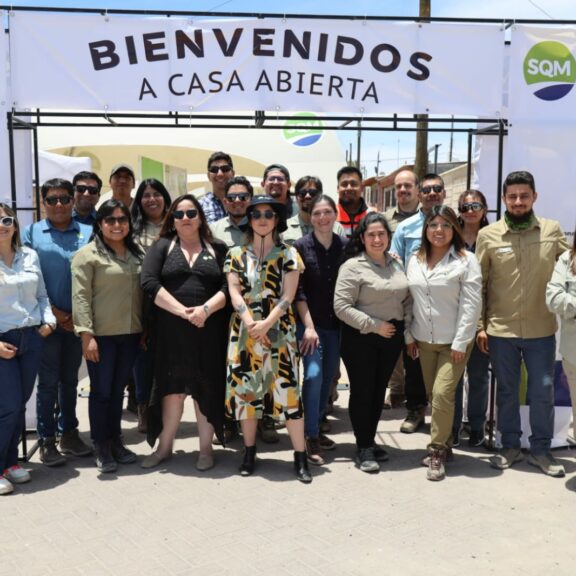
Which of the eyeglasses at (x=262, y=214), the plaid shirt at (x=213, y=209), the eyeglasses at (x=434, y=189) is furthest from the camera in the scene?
the plaid shirt at (x=213, y=209)

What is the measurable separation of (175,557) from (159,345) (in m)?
1.61

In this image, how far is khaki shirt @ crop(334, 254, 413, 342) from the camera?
4.46 metres

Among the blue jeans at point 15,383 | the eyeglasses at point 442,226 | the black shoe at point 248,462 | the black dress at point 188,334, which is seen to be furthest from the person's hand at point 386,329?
the blue jeans at point 15,383

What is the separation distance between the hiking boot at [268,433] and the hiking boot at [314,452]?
0.50m

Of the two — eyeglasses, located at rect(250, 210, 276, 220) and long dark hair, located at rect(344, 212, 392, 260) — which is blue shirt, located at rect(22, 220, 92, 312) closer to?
eyeglasses, located at rect(250, 210, 276, 220)

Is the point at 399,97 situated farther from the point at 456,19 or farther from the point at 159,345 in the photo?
the point at 159,345

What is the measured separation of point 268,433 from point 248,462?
712 millimetres

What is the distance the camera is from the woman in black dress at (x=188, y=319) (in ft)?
14.5

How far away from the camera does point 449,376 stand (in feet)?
14.8

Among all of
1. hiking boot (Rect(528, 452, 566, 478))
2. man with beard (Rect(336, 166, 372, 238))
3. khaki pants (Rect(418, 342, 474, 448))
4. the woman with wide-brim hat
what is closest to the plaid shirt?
man with beard (Rect(336, 166, 372, 238))

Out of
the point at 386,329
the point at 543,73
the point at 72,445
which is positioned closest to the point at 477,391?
the point at 386,329

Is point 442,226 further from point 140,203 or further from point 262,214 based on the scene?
point 140,203

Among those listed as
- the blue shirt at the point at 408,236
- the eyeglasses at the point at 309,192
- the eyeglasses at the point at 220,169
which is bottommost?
the blue shirt at the point at 408,236

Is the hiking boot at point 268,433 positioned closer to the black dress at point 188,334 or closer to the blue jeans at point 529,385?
the black dress at point 188,334
